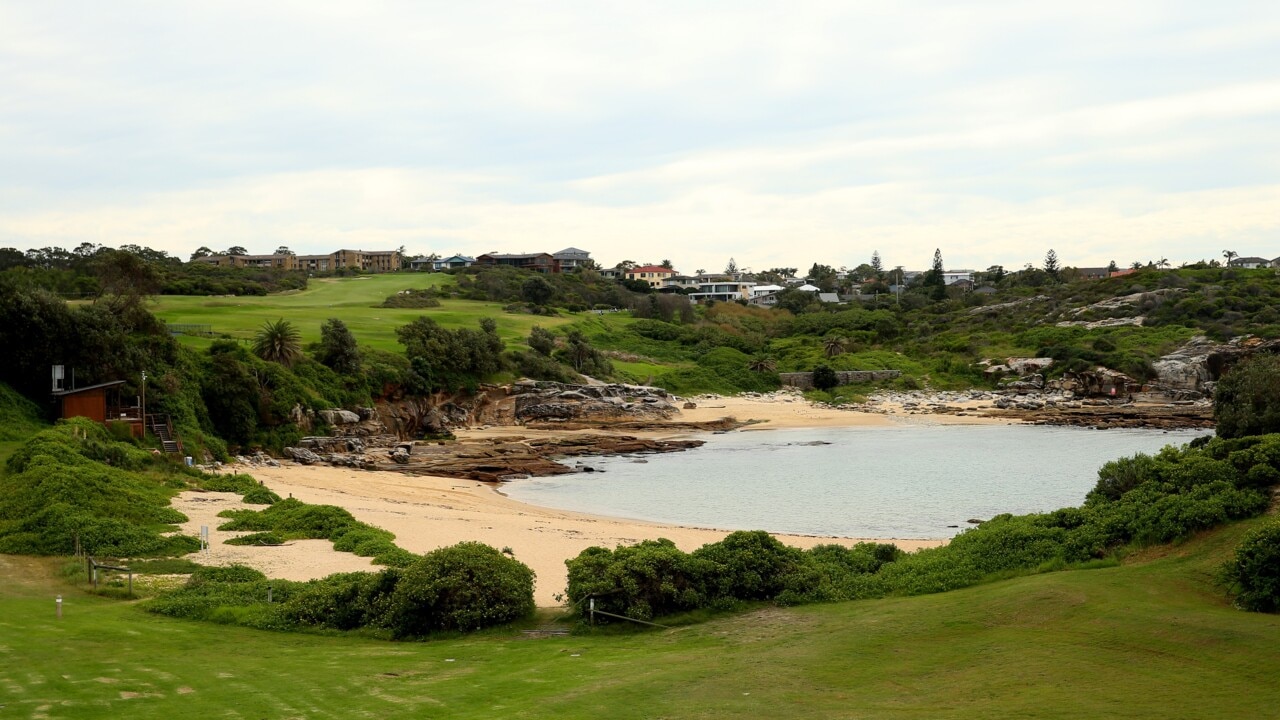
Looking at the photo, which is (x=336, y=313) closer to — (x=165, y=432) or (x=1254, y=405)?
(x=165, y=432)

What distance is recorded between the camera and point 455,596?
1734cm

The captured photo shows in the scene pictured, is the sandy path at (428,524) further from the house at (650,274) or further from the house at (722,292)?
the house at (650,274)

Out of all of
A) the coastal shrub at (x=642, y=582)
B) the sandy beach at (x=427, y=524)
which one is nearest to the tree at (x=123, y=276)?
the sandy beach at (x=427, y=524)

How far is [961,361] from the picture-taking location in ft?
275

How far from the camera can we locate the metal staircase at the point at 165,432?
36.6 m

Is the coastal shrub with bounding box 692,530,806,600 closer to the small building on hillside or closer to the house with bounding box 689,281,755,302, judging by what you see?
the small building on hillside

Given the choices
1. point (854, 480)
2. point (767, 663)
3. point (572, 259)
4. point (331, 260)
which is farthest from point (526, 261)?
point (767, 663)

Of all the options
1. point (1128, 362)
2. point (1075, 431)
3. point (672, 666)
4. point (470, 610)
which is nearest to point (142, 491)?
point (470, 610)

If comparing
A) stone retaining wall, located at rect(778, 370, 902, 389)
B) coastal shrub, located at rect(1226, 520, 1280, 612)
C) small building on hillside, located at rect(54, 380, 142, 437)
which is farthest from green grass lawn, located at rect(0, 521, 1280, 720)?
stone retaining wall, located at rect(778, 370, 902, 389)

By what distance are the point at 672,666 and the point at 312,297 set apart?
89715mm

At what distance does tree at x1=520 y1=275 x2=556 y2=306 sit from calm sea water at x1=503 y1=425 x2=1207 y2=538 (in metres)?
49.2

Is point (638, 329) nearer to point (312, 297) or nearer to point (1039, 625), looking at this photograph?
point (312, 297)

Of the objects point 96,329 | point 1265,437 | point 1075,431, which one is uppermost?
point 96,329

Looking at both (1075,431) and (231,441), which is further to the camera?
(1075,431)
